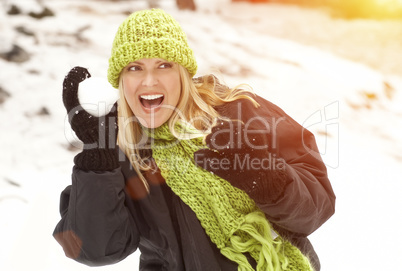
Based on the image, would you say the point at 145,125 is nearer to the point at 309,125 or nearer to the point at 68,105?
the point at 68,105

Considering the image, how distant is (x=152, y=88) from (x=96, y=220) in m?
0.44

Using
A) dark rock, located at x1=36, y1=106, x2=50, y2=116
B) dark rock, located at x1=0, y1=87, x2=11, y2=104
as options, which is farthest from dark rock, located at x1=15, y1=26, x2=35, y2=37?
dark rock, located at x1=36, y1=106, x2=50, y2=116

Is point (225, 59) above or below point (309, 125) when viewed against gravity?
above

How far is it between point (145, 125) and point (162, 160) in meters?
0.13

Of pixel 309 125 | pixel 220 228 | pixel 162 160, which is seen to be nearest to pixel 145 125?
pixel 162 160

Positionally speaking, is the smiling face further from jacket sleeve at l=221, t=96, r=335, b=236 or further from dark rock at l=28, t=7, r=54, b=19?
dark rock at l=28, t=7, r=54, b=19

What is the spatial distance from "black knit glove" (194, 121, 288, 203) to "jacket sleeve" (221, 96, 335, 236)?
0.05 feet

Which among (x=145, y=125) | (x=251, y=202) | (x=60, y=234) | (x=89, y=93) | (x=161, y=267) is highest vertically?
(x=89, y=93)

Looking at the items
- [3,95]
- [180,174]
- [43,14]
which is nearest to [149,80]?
[180,174]

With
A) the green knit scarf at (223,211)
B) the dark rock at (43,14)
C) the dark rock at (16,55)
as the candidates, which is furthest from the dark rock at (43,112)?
the green knit scarf at (223,211)

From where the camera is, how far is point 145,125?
59.4 inches

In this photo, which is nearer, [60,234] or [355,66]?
[60,234]

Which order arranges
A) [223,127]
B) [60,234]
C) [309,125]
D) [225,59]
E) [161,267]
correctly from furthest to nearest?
[225,59] < [309,125] < [161,267] < [60,234] < [223,127]

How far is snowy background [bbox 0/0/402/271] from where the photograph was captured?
228cm
